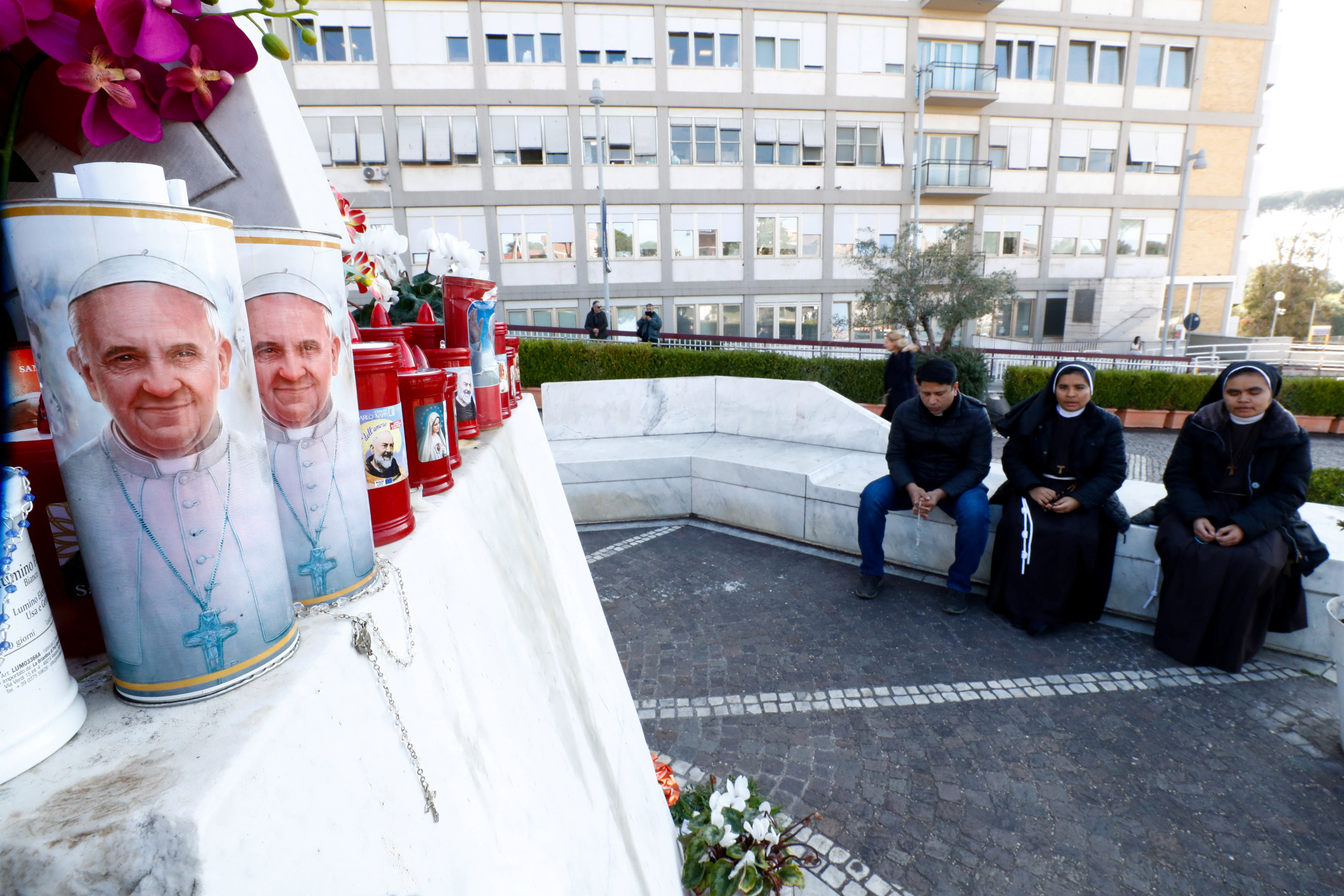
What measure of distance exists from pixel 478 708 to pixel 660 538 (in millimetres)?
4942

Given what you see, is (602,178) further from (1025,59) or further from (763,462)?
(1025,59)

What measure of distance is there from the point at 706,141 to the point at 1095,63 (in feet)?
47.8

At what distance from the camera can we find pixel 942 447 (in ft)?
14.8

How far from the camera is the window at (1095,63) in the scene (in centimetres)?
2266

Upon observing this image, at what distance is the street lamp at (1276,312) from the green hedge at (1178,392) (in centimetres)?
3468

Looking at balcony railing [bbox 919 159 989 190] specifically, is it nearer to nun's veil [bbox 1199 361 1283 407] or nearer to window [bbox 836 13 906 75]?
window [bbox 836 13 906 75]

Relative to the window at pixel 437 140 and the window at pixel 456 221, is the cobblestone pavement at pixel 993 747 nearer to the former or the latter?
the window at pixel 456 221

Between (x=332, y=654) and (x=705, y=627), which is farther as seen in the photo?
(x=705, y=627)

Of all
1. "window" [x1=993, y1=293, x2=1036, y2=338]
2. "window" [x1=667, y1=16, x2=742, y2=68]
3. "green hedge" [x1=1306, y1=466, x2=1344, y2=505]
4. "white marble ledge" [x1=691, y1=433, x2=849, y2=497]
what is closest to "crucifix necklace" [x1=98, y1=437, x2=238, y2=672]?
"white marble ledge" [x1=691, y1=433, x2=849, y2=497]

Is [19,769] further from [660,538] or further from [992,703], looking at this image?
[660,538]

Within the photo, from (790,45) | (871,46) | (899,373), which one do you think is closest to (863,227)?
(871,46)

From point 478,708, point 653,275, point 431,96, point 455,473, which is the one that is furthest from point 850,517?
point 431,96

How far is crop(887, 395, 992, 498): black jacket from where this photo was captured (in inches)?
173

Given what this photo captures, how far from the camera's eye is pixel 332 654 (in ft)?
2.39
